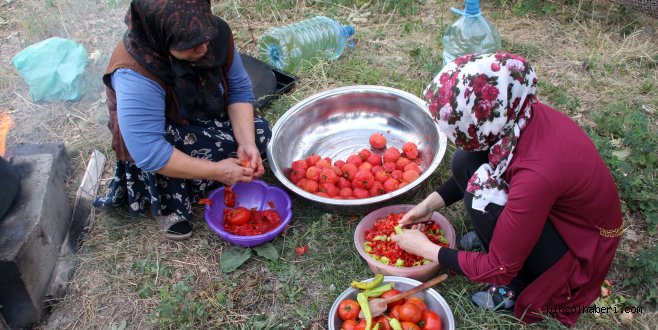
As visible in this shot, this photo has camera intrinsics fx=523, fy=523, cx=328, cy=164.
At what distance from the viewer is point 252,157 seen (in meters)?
3.04

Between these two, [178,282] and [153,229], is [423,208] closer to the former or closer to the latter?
[178,282]

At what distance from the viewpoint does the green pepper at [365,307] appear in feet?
7.68

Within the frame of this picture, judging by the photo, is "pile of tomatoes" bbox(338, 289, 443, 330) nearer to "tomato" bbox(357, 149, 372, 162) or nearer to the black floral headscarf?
"tomato" bbox(357, 149, 372, 162)

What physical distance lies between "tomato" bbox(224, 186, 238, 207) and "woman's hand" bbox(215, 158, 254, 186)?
0.84 feet

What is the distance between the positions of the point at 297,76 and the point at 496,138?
255 centimetres

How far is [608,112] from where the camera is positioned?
3676mm

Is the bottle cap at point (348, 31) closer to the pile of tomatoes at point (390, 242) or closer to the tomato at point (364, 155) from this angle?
the tomato at point (364, 155)

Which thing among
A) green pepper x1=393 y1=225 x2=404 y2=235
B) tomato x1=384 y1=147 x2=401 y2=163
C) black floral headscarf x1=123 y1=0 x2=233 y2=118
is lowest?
tomato x1=384 y1=147 x2=401 y2=163

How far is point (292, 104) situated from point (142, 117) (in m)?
1.67

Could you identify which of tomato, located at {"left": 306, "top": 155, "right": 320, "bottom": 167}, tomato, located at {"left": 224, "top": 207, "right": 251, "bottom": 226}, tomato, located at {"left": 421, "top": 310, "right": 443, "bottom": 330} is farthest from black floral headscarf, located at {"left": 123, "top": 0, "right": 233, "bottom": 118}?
tomato, located at {"left": 421, "top": 310, "right": 443, "bottom": 330}

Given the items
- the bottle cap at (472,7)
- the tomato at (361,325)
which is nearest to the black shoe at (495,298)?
the tomato at (361,325)

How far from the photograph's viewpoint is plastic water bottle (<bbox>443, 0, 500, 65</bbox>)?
14.0 ft

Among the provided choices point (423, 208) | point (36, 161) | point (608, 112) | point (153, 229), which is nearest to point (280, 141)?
point (153, 229)

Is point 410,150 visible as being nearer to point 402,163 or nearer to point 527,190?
point 402,163
